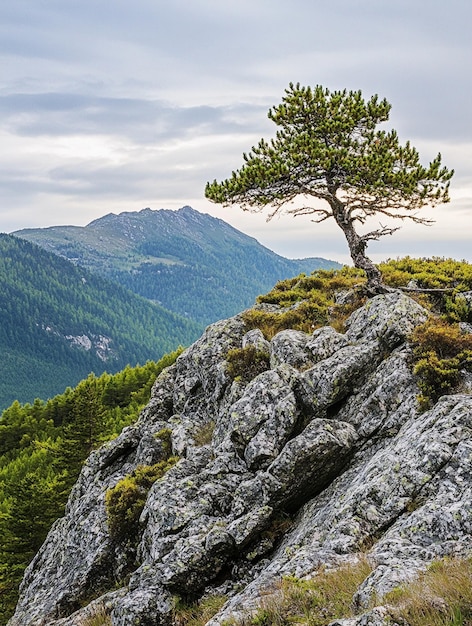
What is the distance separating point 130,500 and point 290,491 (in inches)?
268

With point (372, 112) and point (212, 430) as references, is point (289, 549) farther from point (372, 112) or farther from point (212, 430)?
point (372, 112)

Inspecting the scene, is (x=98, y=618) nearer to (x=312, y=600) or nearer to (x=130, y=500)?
(x=130, y=500)

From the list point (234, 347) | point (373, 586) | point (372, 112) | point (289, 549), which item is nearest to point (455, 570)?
point (373, 586)

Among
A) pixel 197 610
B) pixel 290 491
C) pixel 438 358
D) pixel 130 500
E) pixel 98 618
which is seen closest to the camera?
pixel 197 610

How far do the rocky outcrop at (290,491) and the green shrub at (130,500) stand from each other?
0.36m

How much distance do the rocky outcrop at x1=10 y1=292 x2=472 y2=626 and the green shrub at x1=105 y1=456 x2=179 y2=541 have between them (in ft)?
1.18

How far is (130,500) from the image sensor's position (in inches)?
711

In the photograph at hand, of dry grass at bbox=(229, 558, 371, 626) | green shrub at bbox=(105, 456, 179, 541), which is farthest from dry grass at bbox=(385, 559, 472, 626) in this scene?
green shrub at bbox=(105, 456, 179, 541)

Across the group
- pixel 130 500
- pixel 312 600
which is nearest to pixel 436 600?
pixel 312 600

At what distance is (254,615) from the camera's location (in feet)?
30.3

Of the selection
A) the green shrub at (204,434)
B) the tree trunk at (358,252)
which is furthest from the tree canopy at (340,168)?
the green shrub at (204,434)

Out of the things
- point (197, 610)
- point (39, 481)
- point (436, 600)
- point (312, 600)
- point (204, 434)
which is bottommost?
point (39, 481)

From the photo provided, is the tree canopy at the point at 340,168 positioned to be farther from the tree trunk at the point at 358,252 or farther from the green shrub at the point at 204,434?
the green shrub at the point at 204,434

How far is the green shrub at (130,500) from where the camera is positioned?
58.1ft
